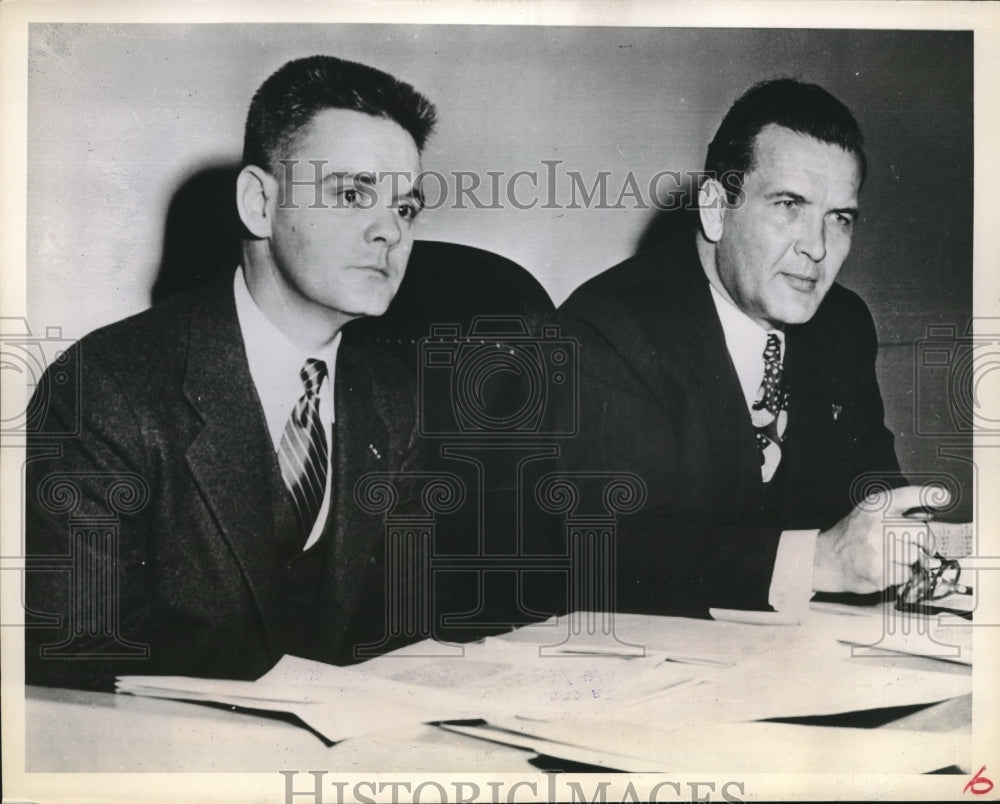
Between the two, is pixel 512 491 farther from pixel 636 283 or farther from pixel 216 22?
pixel 216 22

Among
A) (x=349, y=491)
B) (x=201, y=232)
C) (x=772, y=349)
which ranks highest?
(x=201, y=232)

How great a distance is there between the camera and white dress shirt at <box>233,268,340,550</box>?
2.51 meters

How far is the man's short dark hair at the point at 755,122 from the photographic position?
101 inches

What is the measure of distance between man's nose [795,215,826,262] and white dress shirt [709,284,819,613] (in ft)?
0.69

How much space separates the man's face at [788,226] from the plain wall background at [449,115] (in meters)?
0.08

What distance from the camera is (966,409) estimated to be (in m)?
2.63

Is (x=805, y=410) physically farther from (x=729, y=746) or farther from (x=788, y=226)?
(x=729, y=746)

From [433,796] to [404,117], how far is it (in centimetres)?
168

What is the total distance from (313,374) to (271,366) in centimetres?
10

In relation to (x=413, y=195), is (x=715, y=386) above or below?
below

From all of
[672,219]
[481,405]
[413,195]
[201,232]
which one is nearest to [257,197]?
[201,232]

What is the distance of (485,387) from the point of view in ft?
8.36

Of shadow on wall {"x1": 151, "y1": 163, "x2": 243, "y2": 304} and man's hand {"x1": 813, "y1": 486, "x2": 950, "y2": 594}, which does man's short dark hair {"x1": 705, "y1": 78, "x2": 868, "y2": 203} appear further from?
shadow on wall {"x1": 151, "y1": 163, "x2": 243, "y2": 304}

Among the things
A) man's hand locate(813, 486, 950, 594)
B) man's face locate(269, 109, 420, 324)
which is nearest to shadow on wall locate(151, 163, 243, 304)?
man's face locate(269, 109, 420, 324)
